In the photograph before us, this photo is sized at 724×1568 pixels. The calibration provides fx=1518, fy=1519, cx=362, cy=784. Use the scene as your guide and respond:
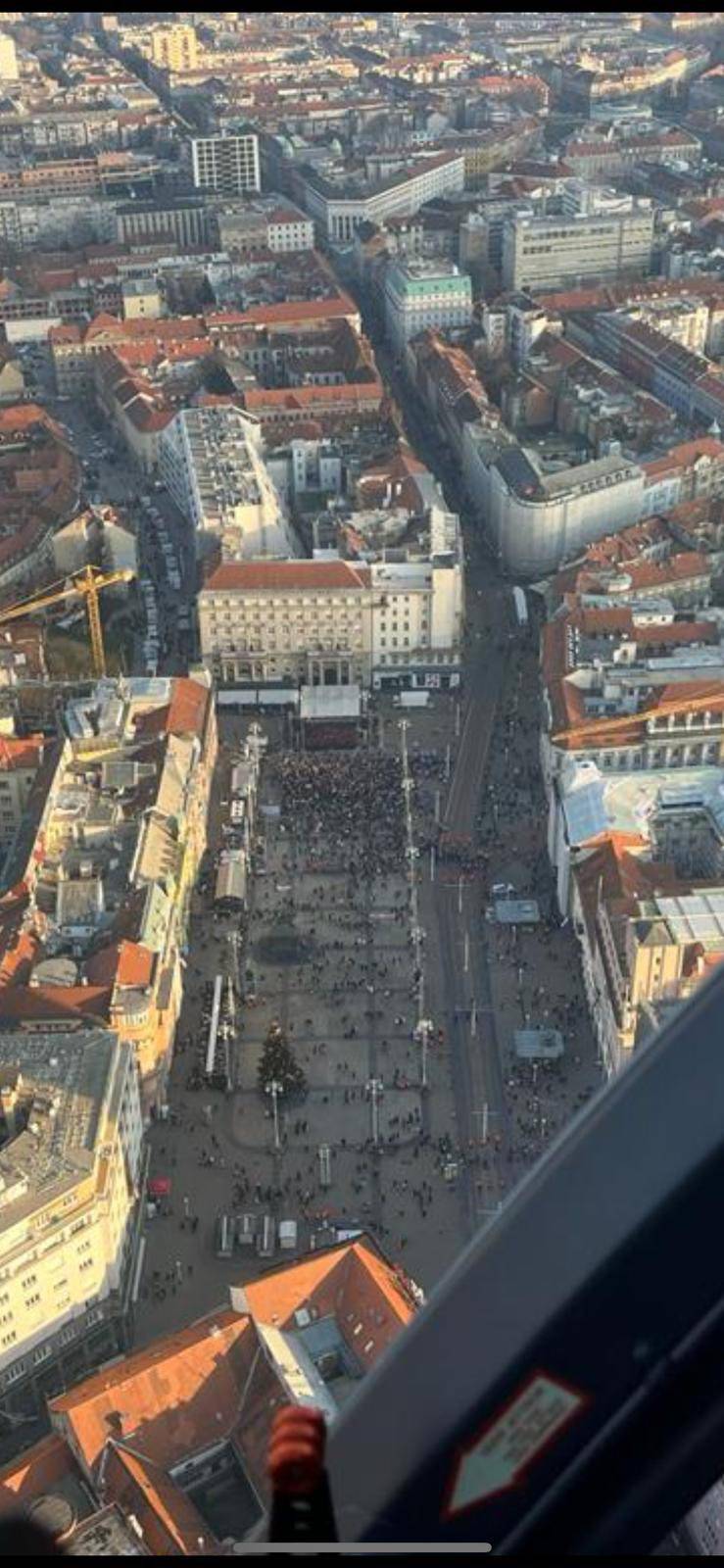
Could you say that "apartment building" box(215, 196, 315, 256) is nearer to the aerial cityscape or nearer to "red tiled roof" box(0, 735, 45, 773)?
the aerial cityscape

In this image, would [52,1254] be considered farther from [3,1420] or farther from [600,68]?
[600,68]

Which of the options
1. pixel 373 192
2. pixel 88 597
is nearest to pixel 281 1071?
pixel 88 597

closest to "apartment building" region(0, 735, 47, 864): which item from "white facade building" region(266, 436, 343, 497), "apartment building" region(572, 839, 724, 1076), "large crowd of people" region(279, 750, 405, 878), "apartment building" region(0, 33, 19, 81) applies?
"large crowd of people" region(279, 750, 405, 878)

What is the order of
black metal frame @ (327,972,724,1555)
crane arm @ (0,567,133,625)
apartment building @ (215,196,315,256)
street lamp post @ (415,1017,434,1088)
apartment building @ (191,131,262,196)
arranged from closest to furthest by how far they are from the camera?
black metal frame @ (327,972,724,1555) < street lamp post @ (415,1017,434,1088) < crane arm @ (0,567,133,625) < apartment building @ (215,196,315,256) < apartment building @ (191,131,262,196)

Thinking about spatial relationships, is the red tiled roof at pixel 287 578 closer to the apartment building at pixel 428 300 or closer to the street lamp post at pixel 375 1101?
the street lamp post at pixel 375 1101

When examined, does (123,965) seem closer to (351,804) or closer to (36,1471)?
(36,1471)

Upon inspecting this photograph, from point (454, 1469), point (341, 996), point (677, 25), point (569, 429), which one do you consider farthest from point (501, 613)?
point (677, 25)
